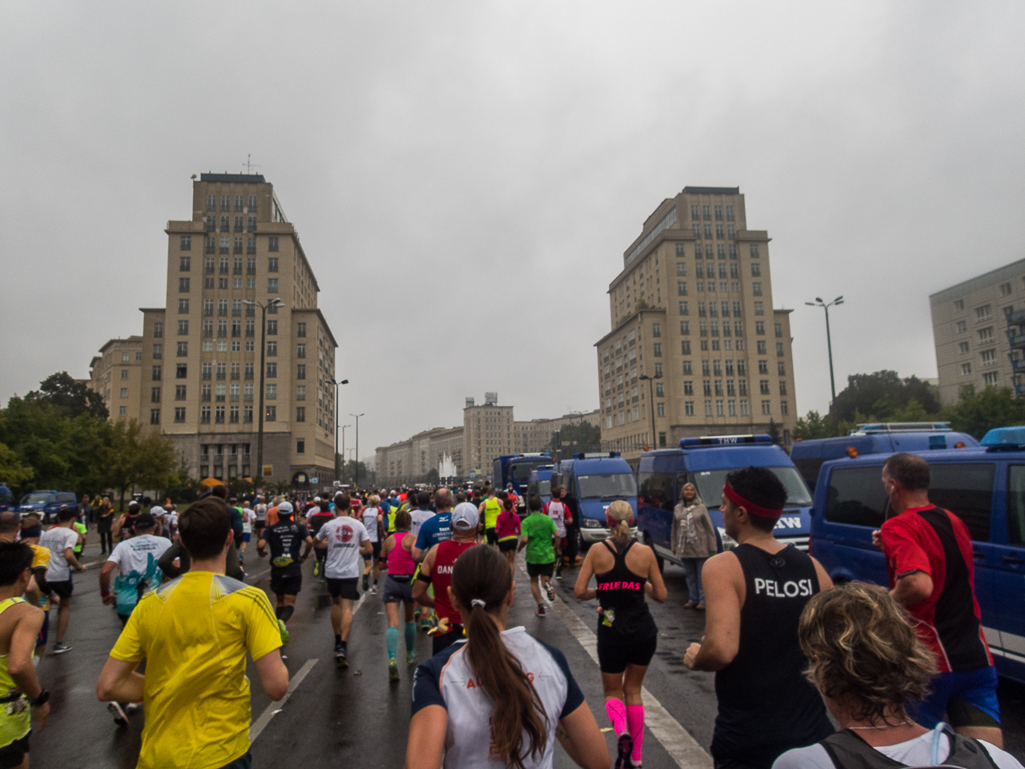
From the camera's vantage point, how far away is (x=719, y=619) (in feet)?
8.83

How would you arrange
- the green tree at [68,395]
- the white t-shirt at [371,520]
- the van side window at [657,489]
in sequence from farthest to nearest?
the green tree at [68,395], the white t-shirt at [371,520], the van side window at [657,489]

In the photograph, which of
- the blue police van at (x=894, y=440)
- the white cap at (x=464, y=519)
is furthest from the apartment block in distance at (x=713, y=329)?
the white cap at (x=464, y=519)

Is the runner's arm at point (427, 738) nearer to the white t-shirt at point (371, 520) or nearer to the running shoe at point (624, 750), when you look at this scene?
the running shoe at point (624, 750)

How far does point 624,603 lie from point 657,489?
356 inches

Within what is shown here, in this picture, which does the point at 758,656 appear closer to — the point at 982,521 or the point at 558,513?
the point at 982,521

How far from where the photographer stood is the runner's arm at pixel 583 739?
209 centimetres

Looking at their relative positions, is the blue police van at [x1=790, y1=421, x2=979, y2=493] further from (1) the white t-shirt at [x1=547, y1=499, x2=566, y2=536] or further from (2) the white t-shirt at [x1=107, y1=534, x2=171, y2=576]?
(2) the white t-shirt at [x1=107, y1=534, x2=171, y2=576]

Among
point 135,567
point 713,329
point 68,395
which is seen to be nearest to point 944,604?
point 135,567

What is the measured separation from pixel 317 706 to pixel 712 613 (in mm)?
4841

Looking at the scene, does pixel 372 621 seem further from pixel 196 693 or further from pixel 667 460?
pixel 196 693

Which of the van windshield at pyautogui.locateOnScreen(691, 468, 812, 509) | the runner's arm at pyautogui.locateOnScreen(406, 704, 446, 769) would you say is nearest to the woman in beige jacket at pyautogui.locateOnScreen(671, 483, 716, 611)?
the van windshield at pyautogui.locateOnScreen(691, 468, 812, 509)

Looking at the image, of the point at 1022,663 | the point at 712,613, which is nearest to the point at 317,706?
the point at 712,613

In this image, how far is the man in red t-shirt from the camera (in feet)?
10.4

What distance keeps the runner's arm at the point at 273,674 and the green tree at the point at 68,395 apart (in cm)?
8837
